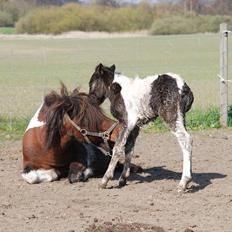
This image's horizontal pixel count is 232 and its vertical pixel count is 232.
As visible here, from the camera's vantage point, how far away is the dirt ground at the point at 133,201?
595 centimetres

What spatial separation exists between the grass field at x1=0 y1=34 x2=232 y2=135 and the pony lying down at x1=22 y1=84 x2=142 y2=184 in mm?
5749

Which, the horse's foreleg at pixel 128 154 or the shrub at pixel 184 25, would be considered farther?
the shrub at pixel 184 25

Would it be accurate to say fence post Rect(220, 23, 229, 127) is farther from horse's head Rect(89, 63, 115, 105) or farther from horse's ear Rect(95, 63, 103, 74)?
horse's ear Rect(95, 63, 103, 74)

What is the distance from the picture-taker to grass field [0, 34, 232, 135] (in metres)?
18.8

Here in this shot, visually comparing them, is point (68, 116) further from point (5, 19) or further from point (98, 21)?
point (5, 19)

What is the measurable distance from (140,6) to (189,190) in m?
81.4

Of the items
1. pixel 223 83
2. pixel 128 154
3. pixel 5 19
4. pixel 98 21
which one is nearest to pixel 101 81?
pixel 128 154

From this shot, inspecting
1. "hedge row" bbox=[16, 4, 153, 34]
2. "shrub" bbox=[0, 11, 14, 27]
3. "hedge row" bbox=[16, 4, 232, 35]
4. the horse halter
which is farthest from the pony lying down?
"shrub" bbox=[0, 11, 14, 27]

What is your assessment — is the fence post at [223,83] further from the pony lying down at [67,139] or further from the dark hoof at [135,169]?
the pony lying down at [67,139]

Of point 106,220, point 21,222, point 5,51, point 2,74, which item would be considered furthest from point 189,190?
point 5,51

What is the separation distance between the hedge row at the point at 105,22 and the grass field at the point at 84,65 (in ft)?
66.4

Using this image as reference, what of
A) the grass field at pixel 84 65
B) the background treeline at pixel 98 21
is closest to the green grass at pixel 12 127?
the grass field at pixel 84 65

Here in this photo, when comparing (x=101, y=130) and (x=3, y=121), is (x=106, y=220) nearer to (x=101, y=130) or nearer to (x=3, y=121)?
(x=101, y=130)

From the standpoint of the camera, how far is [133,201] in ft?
22.7
